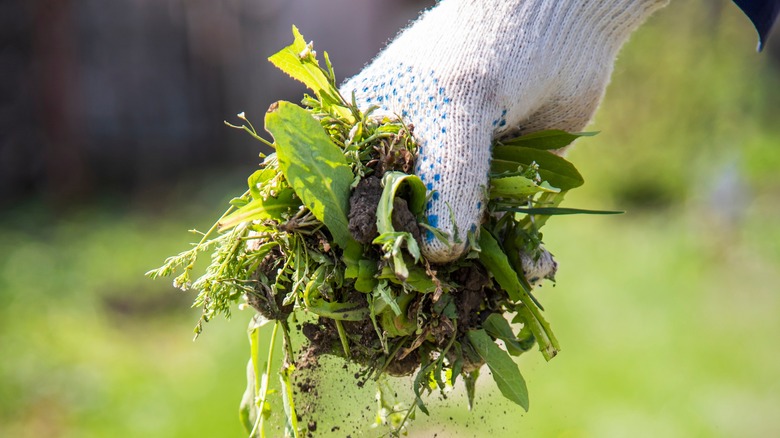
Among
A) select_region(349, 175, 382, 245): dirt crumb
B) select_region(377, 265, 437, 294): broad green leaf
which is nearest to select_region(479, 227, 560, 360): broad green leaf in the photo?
select_region(377, 265, 437, 294): broad green leaf

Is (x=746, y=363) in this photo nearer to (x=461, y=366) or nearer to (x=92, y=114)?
(x=461, y=366)

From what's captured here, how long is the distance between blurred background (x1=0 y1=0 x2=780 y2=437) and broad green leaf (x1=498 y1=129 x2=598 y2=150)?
623 millimetres

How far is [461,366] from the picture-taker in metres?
1.79

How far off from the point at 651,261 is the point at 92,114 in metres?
4.71

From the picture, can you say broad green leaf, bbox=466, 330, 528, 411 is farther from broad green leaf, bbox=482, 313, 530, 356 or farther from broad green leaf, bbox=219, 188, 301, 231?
broad green leaf, bbox=219, 188, 301, 231

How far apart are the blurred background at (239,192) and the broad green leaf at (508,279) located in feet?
0.76

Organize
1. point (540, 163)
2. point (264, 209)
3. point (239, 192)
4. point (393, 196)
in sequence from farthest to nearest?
point (239, 192), point (540, 163), point (264, 209), point (393, 196)

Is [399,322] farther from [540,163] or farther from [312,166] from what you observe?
[540,163]

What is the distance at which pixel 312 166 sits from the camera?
1.65m

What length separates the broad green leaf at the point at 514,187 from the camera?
5.67ft

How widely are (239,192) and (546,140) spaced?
4636 mm

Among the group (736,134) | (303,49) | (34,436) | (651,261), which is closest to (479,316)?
(303,49)

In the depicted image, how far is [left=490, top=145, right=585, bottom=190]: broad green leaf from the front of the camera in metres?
1.92

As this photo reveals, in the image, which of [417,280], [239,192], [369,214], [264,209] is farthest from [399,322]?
[239,192]
